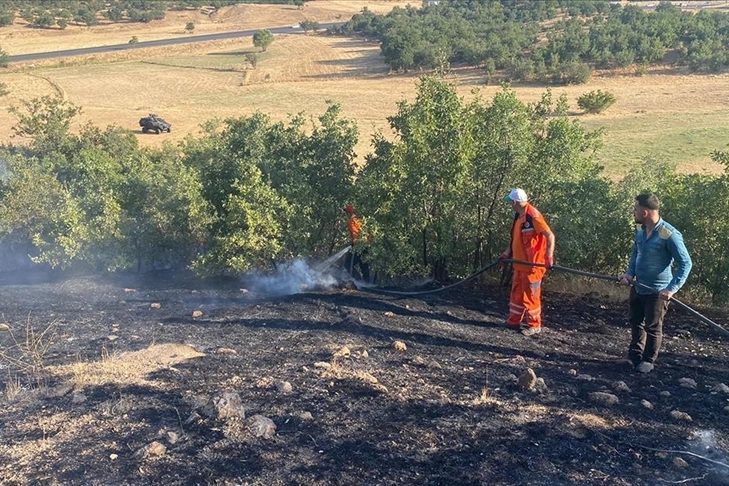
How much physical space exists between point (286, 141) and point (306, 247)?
6.28 feet

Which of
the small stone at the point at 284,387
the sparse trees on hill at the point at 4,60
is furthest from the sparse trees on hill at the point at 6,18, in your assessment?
the small stone at the point at 284,387

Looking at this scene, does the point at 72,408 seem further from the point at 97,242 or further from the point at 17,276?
the point at 17,276

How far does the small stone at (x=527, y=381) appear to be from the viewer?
517cm

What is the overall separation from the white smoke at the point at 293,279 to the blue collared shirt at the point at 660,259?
438 centimetres

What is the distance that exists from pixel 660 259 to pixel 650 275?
17 centimetres

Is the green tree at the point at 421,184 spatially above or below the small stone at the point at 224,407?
above

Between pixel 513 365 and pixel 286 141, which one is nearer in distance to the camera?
pixel 513 365

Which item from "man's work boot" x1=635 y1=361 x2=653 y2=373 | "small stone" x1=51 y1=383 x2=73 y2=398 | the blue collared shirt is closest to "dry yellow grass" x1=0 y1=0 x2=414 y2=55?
"small stone" x1=51 y1=383 x2=73 y2=398

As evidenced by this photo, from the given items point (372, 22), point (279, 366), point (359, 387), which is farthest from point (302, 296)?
point (372, 22)

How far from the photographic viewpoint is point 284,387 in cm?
503

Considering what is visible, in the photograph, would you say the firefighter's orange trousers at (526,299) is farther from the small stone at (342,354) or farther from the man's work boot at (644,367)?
the small stone at (342,354)

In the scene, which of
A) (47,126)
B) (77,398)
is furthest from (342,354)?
(47,126)

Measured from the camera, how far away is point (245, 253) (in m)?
8.79

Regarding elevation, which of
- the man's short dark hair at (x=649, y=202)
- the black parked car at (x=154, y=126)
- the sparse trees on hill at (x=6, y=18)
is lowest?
the black parked car at (x=154, y=126)
